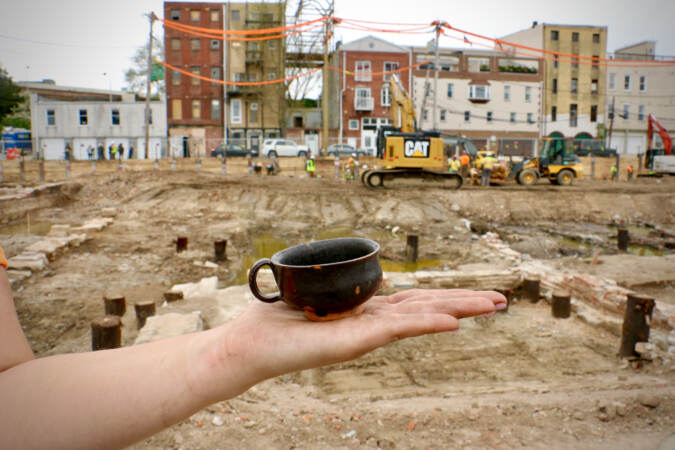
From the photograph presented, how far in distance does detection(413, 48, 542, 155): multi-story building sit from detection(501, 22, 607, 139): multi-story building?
6.85 ft

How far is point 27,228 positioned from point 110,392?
16.3 m

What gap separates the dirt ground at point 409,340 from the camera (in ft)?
10.5

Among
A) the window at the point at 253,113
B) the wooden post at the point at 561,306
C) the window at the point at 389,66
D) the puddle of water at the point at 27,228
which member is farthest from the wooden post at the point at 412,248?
the window at the point at 389,66

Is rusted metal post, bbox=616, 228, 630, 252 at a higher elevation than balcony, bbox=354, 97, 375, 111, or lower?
lower

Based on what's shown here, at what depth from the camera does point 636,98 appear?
5134cm

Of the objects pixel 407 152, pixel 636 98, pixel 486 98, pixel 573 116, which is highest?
pixel 636 98

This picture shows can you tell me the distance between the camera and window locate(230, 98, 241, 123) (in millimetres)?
42125

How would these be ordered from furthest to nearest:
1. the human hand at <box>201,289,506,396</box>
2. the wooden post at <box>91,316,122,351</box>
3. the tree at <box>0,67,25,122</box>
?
the tree at <box>0,67,25,122</box> < the wooden post at <box>91,316,122,351</box> < the human hand at <box>201,289,506,396</box>

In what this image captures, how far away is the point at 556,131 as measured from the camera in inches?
1908

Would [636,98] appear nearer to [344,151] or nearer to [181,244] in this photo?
[344,151]

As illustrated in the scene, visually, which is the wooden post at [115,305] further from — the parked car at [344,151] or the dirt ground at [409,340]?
the parked car at [344,151]

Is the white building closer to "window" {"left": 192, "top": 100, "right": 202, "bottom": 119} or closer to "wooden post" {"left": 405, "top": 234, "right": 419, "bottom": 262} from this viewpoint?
"window" {"left": 192, "top": 100, "right": 202, "bottom": 119}

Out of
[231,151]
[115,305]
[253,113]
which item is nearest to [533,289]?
[115,305]

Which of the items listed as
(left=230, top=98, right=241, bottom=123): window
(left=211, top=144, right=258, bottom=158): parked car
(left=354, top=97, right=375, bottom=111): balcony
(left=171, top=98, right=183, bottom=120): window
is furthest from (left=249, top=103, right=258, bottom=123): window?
(left=211, top=144, right=258, bottom=158): parked car
